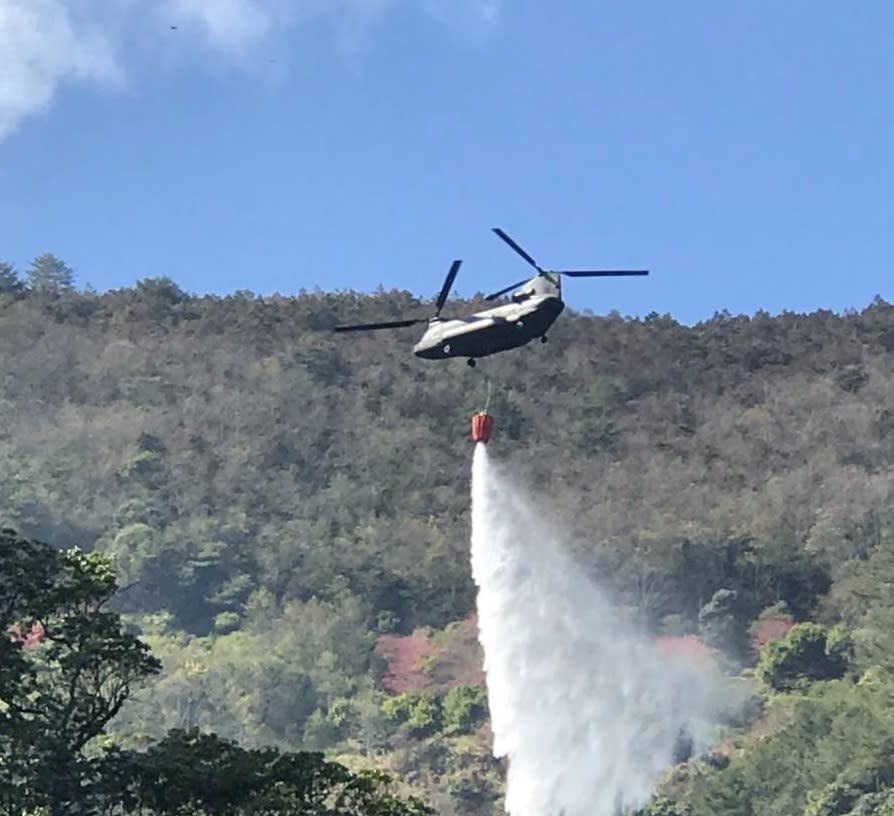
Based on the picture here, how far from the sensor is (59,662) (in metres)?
32.3

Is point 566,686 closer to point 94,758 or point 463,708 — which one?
point 463,708

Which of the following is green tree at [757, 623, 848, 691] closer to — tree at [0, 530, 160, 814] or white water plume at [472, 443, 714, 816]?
white water plume at [472, 443, 714, 816]

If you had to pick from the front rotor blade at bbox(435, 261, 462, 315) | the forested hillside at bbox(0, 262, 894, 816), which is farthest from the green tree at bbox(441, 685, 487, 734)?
the front rotor blade at bbox(435, 261, 462, 315)

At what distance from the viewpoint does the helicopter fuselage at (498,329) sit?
37.2 metres

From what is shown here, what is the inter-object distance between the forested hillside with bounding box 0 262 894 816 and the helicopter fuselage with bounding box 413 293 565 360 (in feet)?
113

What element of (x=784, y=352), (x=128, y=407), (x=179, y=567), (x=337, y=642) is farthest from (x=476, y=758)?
(x=784, y=352)

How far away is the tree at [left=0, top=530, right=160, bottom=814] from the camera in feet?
103

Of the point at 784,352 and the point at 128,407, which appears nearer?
the point at 128,407

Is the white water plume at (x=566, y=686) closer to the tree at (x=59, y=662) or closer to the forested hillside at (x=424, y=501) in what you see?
the forested hillside at (x=424, y=501)

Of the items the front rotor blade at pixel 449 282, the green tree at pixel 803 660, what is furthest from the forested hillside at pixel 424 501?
the front rotor blade at pixel 449 282

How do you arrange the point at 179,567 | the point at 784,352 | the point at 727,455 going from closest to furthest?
the point at 179,567 < the point at 727,455 < the point at 784,352

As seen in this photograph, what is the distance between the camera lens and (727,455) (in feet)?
412

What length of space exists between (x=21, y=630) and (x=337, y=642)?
66.1m

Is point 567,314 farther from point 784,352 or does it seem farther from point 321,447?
point 321,447
